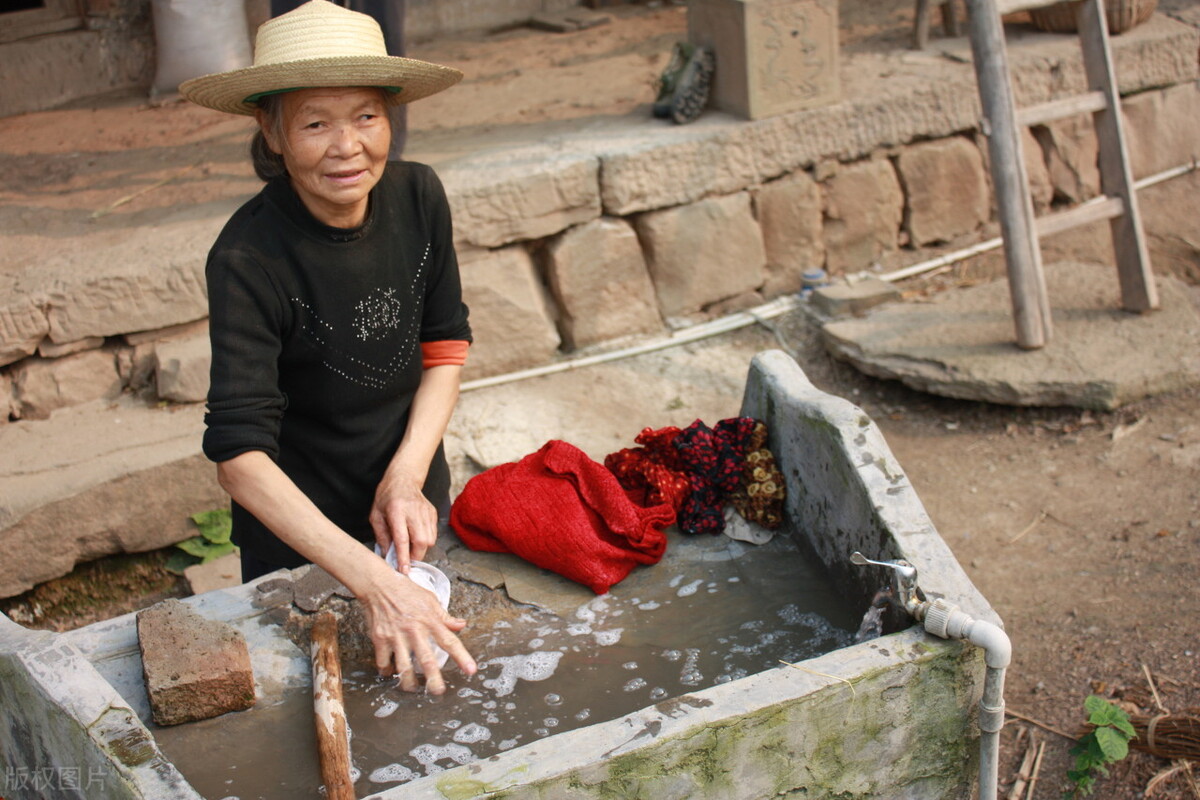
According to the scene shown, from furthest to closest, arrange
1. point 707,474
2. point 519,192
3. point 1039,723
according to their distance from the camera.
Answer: point 519,192 < point 1039,723 < point 707,474

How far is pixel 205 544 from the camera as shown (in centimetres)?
411

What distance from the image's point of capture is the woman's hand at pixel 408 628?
2.15 m

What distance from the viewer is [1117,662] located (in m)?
3.31

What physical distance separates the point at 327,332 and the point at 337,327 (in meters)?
0.02

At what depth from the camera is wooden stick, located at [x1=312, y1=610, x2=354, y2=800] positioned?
2055 mm

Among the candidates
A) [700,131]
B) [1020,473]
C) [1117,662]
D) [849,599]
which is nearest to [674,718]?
[849,599]

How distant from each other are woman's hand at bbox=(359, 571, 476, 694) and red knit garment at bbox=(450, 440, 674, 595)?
0.49 metres

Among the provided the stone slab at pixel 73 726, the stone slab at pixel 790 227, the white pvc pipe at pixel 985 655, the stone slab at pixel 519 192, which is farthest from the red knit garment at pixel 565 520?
the stone slab at pixel 790 227

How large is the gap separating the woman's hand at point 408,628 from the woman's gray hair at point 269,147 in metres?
0.87

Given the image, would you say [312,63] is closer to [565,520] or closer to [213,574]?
[565,520]

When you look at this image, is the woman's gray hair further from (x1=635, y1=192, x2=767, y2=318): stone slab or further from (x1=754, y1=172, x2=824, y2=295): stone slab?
(x1=754, y1=172, x2=824, y2=295): stone slab

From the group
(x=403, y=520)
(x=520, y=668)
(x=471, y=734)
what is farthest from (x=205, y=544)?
(x=471, y=734)

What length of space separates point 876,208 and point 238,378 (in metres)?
4.07

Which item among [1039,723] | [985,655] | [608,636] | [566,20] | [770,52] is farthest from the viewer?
[566,20]
